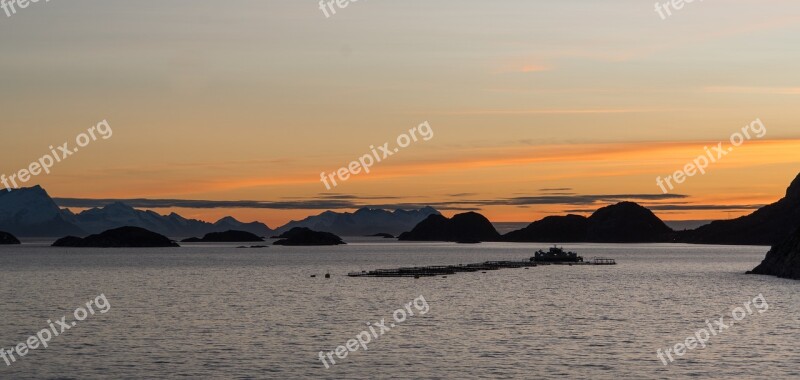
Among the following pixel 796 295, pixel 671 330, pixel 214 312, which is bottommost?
pixel 796 295

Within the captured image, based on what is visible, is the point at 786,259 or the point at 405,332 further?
the point at 786,259

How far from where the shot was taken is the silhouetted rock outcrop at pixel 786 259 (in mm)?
157250

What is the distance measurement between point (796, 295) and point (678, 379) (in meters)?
79.1

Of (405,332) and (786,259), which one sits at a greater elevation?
(405,332)

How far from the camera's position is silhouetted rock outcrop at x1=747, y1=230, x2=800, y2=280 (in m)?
157

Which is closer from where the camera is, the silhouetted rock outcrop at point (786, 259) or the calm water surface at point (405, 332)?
the calm water surface at point (405, 332)

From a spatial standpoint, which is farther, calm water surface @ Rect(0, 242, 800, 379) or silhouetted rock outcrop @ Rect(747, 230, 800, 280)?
silhouetted rock outcrop @ Rect(747, 230, 800, 280)

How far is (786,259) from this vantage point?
540 feet

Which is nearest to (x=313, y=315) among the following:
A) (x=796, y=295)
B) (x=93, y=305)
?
(x=93, y=305)

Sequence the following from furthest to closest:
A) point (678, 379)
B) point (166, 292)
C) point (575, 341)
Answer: point (166, 292) < point (575, 341) < point (678, 379)

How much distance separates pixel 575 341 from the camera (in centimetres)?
7688

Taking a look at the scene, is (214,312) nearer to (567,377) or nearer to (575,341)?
(575,341)

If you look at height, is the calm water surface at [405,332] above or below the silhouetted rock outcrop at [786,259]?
above

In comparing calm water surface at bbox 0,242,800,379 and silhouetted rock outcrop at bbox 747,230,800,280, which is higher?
calm water surface at bbox 0,242,800,379
